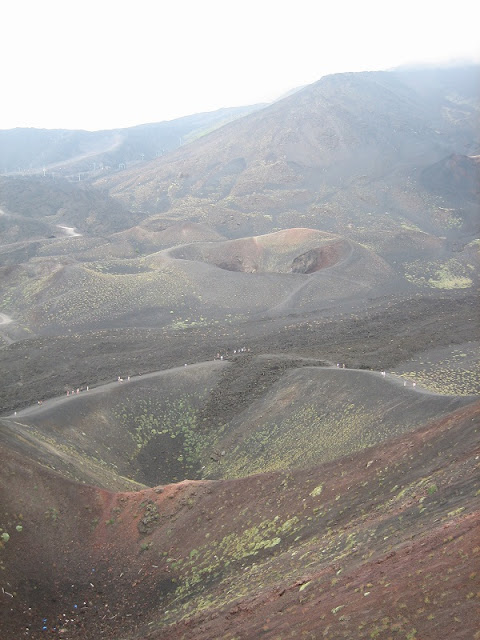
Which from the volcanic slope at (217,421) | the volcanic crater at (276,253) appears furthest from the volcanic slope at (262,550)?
the volcanic crater at (276,253)

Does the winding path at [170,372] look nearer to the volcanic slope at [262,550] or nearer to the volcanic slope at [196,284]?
the volcanic slope at [262,550]

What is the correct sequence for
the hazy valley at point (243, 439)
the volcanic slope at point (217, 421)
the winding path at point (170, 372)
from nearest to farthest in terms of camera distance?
the hazy valley at point (243, 439) → the volcanic slope at point (217, 421) → the winding path at point (170, 372)

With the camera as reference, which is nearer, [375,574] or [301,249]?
[375,574]

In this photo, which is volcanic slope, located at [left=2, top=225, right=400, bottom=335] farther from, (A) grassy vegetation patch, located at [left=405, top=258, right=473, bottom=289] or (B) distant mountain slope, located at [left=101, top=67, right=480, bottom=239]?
(B) distant mountain slope, located at [left=101, top=67, right=480, bottom=239]

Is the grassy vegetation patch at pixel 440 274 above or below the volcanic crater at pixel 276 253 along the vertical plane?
below

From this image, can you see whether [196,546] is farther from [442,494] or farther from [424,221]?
[424,221]

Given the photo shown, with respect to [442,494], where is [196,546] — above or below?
below

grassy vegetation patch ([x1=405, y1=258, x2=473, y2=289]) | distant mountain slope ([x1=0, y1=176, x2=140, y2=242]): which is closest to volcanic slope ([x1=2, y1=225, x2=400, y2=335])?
grassy vegetation patch ([x1=405, y1=258, x2=473, y2=289])

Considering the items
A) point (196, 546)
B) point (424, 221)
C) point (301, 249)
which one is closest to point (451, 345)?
point (196, 546)
